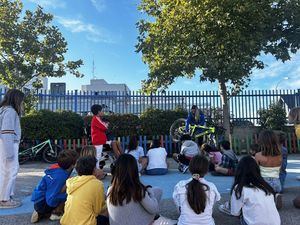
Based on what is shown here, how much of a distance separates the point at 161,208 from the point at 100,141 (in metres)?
3.15

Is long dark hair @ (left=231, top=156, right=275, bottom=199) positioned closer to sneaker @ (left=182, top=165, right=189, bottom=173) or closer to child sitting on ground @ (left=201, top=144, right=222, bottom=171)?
child sitting on ground @ (left=201, top=144, right=222, bottom=171)

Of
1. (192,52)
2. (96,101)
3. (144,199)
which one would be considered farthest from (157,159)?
(96,101)

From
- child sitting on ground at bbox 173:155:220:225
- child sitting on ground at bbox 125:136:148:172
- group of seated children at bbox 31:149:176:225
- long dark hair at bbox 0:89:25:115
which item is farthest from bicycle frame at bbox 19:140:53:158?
child sitting on ground at bbox 173:155:220:225

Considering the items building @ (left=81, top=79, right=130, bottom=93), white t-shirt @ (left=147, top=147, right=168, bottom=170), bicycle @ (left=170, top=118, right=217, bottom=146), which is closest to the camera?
white t-shirt @ (left=147, top=147, right=168, bottom=170)

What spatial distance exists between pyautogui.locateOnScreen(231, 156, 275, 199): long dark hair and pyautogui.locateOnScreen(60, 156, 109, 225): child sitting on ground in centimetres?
175

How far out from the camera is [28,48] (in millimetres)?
16422

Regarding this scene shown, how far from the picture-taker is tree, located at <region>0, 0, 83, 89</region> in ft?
53.1

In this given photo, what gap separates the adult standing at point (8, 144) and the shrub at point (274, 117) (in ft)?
39.2

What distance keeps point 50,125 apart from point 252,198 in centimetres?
1002

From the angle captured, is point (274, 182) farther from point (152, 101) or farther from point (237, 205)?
point (152, 101)

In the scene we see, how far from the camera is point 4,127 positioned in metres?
5.56

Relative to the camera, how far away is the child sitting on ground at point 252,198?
13.7 ft

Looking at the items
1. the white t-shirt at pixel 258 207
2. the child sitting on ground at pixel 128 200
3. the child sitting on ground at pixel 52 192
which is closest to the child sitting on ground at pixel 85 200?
the child sitting on ground at pixel 128 200

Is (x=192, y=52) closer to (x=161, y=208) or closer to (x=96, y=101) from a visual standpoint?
(x=96, y=101)
